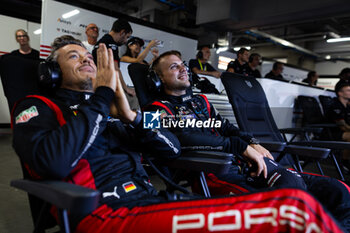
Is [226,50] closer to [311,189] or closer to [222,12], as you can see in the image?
[222,12]

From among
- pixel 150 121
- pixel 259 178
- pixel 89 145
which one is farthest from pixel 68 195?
pixel 259 178

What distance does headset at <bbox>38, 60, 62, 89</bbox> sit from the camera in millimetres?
1058

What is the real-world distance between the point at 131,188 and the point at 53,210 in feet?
0.91

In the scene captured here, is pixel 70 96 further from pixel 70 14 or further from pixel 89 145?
pixel 70 14

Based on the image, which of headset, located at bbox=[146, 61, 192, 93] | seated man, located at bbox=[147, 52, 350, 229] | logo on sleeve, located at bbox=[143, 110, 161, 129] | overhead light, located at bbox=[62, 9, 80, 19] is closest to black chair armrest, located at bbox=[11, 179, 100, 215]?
logo on sleeve, located at bbox=[143, 110, 161, 129]

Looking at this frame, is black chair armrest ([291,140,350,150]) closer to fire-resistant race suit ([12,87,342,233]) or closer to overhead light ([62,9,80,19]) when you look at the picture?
fire-resistant race suit ([12,87,342,233])

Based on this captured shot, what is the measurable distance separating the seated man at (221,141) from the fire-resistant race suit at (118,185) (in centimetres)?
38

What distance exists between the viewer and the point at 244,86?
7.20ft

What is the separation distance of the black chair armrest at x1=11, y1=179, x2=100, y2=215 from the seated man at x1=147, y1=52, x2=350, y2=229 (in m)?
0.72

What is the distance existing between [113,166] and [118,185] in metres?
0.08

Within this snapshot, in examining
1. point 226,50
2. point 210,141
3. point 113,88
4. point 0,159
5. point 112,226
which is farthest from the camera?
point 226,50

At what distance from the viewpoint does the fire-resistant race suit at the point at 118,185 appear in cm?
68

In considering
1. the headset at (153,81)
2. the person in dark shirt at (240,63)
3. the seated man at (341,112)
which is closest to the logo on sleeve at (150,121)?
the headset at (153,81)

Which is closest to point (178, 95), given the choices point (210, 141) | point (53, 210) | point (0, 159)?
point (210, 141)
